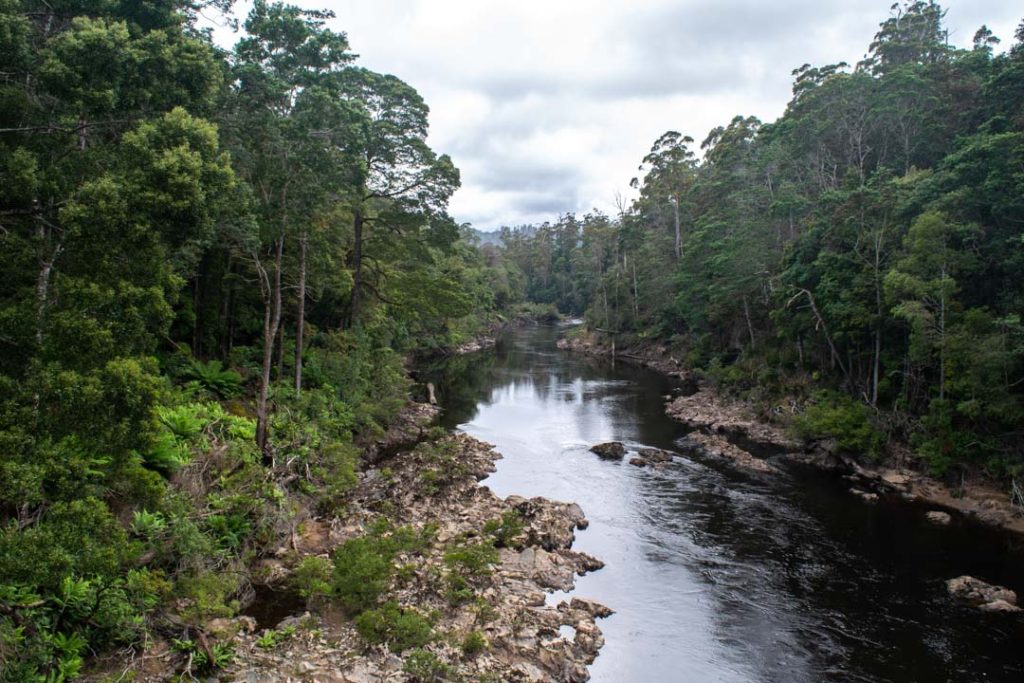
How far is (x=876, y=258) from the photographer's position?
23.2m

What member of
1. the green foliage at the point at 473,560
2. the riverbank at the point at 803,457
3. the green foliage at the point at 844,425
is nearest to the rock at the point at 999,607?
the riverbank at the point at 803,457

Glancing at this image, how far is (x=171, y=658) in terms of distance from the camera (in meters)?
9.07

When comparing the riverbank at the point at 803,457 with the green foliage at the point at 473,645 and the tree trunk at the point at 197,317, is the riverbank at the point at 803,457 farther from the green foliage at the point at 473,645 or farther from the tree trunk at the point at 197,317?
the tree trunk at the point at 197,317

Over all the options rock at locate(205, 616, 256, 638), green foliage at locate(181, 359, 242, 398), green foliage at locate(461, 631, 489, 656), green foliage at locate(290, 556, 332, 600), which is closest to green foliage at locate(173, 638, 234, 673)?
rock at locate(205, 616, 256, 638)

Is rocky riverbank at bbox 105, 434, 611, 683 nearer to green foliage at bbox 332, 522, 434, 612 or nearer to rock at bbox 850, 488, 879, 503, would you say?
green foliage at bbox 332, 522, 434, 612

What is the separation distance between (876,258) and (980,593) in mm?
13397

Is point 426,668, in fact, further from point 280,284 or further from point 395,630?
point 280,284

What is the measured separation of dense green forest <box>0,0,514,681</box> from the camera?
7.64 metres

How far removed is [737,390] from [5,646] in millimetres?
33121

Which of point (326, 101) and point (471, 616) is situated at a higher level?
point (326, 101)

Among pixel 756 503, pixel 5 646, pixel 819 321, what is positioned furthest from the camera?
pixel 819 321

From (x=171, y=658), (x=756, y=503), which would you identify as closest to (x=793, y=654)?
(x=756, y=503)

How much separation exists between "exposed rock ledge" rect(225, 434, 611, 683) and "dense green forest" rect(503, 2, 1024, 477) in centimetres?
1302

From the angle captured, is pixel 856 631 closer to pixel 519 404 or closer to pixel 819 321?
pixel 819 321
